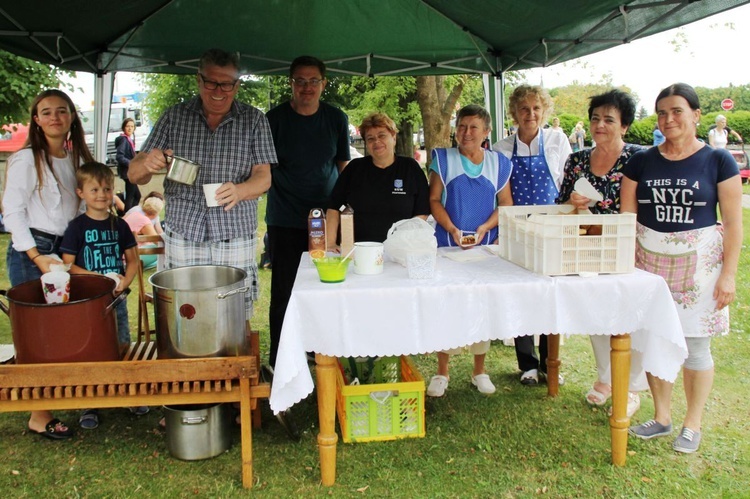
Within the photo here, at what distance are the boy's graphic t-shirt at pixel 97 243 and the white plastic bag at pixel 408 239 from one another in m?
1.34

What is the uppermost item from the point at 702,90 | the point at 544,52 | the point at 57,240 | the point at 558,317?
the point at 702,90

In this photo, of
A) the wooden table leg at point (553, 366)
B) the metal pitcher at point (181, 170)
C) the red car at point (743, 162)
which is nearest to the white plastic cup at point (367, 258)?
the metal pitcher at point (181, 170)

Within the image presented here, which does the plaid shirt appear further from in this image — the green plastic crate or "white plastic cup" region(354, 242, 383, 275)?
the green plastic crate

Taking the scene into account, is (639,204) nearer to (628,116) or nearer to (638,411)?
(628,116)

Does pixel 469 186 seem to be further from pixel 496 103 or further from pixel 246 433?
pixel 496 103

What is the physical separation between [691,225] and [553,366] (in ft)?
3.97

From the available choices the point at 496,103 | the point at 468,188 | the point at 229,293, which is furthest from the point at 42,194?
the point at 496,103

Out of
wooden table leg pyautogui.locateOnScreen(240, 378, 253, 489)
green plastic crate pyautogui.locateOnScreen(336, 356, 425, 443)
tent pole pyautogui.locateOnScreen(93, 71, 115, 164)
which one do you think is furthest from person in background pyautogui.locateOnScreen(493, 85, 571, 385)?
tent pole pyautogui.locateOnScreen(93, 71, 115, 164)

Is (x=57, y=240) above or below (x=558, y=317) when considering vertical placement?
above

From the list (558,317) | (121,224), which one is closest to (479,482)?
(558,317)

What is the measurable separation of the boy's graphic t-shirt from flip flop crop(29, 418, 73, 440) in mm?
802

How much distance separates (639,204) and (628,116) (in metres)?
0.50

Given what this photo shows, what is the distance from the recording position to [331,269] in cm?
244

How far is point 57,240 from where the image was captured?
2918 mm
